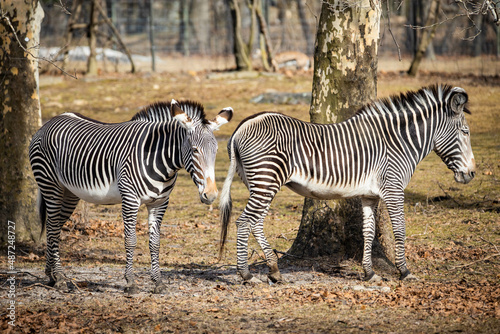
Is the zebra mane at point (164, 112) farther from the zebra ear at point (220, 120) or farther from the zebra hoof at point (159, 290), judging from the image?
the zebra hoof at point (159, 290)

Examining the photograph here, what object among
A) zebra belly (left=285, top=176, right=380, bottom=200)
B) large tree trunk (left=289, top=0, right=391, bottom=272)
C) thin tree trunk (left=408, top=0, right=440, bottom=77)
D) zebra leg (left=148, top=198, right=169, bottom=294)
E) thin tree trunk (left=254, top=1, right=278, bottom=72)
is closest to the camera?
zebra leg (left=148, top=198, right=169, bottom=294)

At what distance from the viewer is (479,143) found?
13719 millimetres

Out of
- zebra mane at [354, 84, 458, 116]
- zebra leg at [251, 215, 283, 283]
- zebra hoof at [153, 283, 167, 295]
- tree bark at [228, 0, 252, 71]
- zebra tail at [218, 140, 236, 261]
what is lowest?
zebra hoof at [153, 283, 167, 295]

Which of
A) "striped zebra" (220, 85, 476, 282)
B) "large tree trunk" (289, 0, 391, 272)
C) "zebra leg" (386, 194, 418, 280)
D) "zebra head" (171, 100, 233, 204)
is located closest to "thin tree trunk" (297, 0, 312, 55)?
"large tree trunk" (289, 0, 391, 272)

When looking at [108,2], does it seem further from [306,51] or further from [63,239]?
[63,239]

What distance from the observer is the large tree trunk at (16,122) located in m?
8.03

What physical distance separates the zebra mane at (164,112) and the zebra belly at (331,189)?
129cm

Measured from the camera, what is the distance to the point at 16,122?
317 inches

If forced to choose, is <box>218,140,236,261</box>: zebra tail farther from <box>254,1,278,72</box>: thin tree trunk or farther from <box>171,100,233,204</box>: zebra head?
<box>254,1,278,72</box>: thin tree trunk

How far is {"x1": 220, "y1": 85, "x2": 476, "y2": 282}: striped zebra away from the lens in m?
6.18

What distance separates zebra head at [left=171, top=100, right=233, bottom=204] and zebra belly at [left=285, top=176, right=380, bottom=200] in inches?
42.1

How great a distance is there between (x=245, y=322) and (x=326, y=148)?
2.19 metres

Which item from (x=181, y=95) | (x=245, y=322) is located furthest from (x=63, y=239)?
(x=181, y=95)

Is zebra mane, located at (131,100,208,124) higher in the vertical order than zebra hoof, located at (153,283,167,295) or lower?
higher
